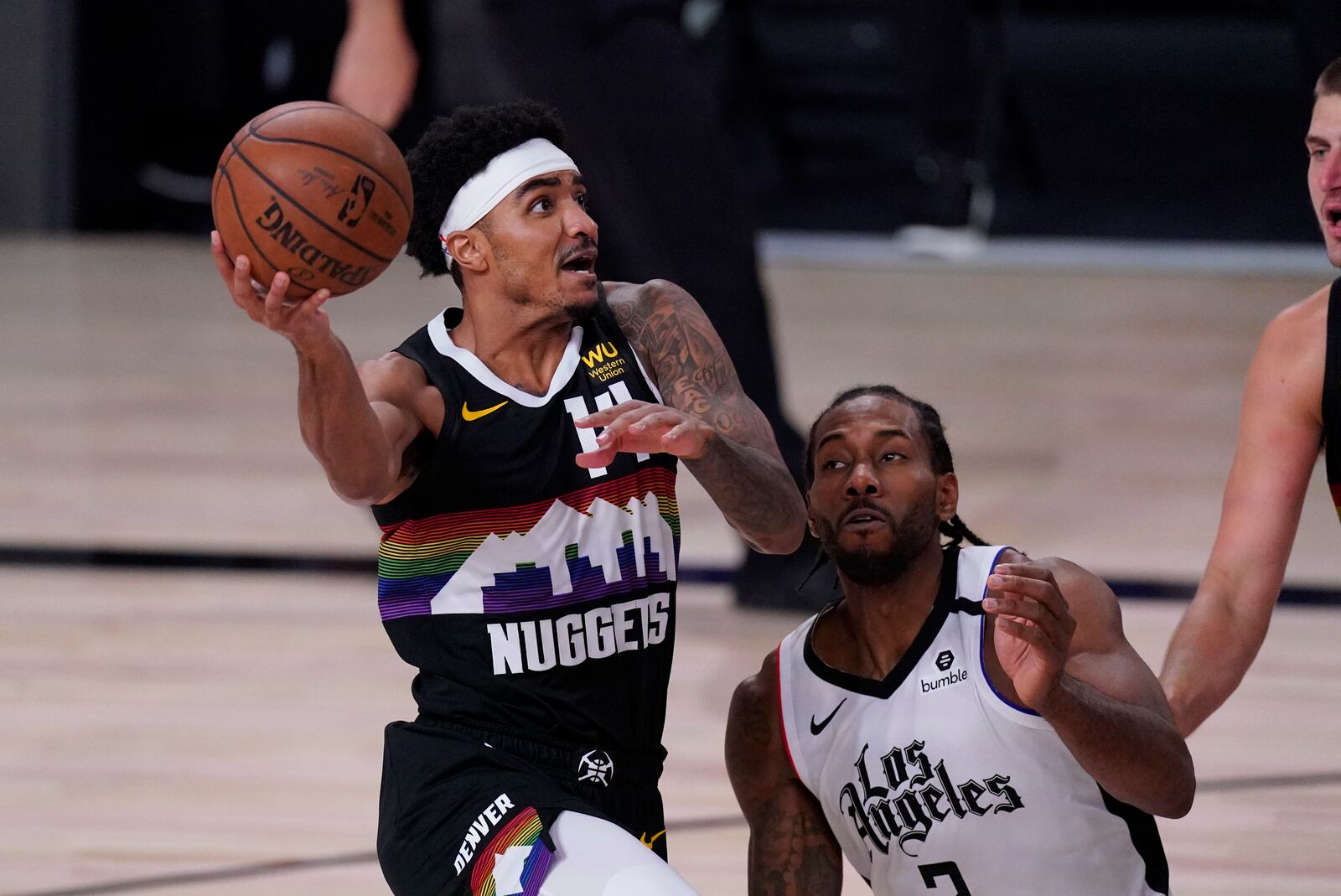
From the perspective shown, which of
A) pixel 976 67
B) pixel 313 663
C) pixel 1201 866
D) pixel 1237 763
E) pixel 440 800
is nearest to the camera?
pixel 440 800

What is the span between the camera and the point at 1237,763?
4867mm

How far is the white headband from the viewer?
335 centimetres

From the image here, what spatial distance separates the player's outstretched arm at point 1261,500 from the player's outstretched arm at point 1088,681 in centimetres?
40

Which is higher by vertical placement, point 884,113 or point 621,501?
point 621,501

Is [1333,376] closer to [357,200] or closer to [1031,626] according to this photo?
[1031,626]

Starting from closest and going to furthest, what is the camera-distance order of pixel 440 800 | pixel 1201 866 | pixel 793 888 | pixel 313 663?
pixel 440 800, pixel 793 888, pixel 1201 866, pixel 313 663

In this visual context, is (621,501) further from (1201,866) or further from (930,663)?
(1201,866)

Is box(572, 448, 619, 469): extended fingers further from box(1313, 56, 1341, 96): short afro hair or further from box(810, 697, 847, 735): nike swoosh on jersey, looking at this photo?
box(1313, 56, 1341, 96): short afro hair

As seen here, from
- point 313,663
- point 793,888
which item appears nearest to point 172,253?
point 313,663

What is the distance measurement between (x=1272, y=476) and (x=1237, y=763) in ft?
4.75

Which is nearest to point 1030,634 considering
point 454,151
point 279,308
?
point 279,308

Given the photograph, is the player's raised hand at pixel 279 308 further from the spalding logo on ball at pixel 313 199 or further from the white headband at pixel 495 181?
the white headband at pixel 495 181

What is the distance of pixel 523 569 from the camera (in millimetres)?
3250

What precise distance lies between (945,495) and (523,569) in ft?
2.33
